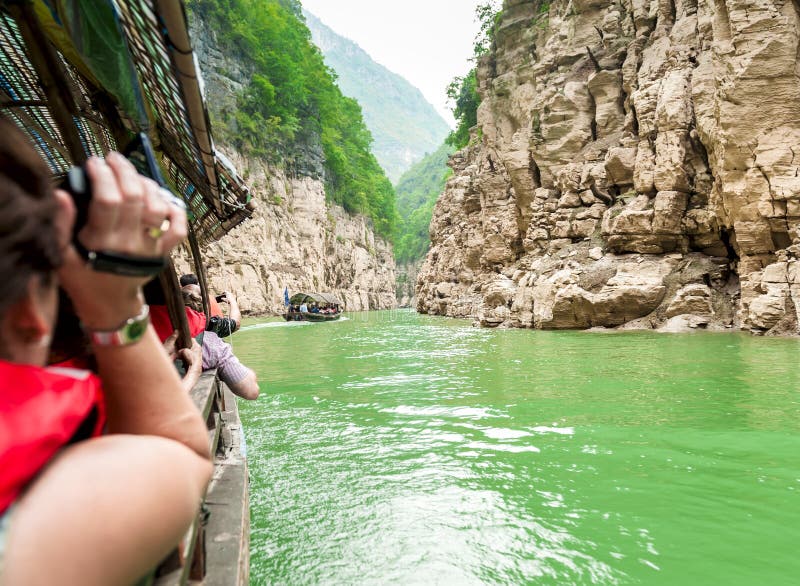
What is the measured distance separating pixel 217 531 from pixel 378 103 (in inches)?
7749

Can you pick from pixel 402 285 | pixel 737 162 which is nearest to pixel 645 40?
pixel 737 162

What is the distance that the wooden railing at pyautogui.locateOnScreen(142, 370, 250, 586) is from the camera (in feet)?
4.12

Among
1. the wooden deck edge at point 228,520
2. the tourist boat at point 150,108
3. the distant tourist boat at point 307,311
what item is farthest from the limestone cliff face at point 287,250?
the wooden deck edge at point 228,520

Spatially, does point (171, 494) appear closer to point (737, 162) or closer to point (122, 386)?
point (122, 386)

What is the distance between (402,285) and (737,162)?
6072 centimetres

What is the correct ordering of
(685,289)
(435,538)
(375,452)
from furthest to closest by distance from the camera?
(685,289) < (375,452) < (435,538)

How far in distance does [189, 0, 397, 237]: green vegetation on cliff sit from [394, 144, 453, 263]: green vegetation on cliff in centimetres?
2833

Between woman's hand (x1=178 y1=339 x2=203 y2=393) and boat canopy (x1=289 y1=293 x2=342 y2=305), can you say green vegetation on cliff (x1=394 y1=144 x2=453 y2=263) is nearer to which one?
boat canopy (x1=289 y1=293 x2=342 y2=305)

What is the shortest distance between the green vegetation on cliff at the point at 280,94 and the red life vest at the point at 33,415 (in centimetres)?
2970

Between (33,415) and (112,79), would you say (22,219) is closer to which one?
(33,415)

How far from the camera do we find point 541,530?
2.71 metres

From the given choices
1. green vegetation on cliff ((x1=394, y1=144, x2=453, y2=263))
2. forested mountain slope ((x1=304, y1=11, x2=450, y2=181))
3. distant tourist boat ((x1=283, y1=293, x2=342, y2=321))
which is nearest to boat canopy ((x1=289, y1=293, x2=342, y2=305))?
distant tourist boat ((x1=283, y1=293, x2=342, y2=321))

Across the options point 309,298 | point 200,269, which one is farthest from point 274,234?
point 200,269

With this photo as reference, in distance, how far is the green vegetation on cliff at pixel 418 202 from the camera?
3000 inches
